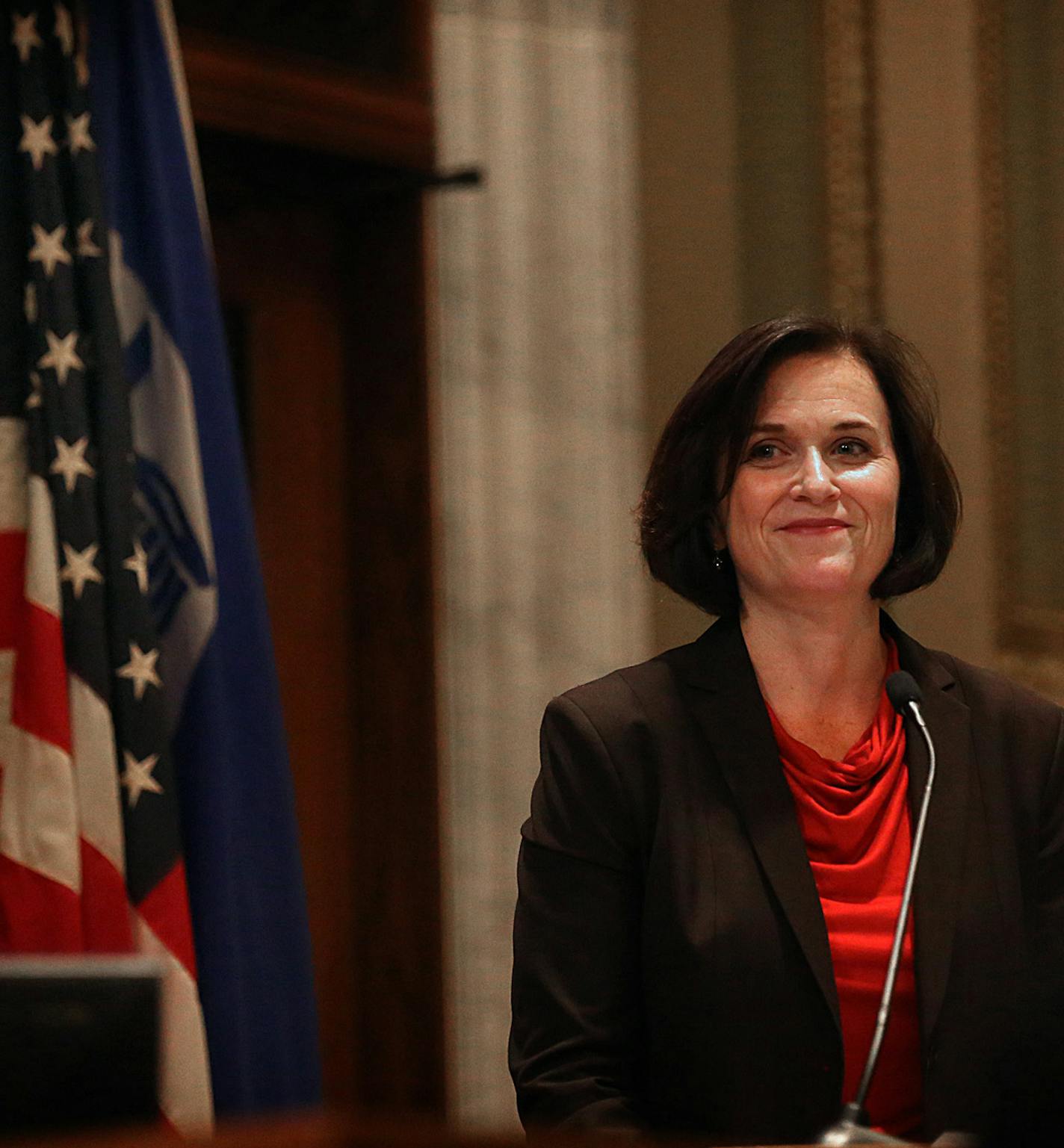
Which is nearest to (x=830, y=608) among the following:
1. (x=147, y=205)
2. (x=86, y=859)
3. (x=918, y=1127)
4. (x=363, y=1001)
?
(x=918, y=1127)

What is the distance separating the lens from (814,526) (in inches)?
96.0

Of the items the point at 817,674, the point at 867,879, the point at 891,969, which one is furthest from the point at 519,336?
the point at 891,969

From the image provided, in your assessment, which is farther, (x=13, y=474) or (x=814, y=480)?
(x=13, y=474)

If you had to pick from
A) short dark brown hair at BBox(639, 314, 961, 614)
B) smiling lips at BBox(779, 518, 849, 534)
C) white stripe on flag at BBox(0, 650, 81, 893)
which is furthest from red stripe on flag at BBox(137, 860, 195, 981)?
smiling lips at BBox(779, 518, 849, 534)

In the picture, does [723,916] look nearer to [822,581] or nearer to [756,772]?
[756,772]

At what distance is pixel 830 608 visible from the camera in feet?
8.11

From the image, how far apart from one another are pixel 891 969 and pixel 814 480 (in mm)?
740

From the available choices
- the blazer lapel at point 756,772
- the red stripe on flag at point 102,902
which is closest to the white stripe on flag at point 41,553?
the red stripe on flag at point 102,902

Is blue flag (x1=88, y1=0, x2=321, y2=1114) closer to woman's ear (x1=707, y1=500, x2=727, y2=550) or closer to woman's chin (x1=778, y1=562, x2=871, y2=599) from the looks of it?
woman's ear (x1=707, y1=500, x2=727, y2=550)

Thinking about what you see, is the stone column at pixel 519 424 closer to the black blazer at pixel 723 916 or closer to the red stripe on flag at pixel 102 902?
the red stripe on flag at pixel 102 902

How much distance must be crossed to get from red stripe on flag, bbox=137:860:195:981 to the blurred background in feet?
4.01

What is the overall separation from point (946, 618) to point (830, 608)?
212 cm

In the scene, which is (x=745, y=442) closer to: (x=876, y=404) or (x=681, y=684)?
(x=876, y=404)

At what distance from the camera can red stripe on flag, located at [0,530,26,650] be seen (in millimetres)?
3072
